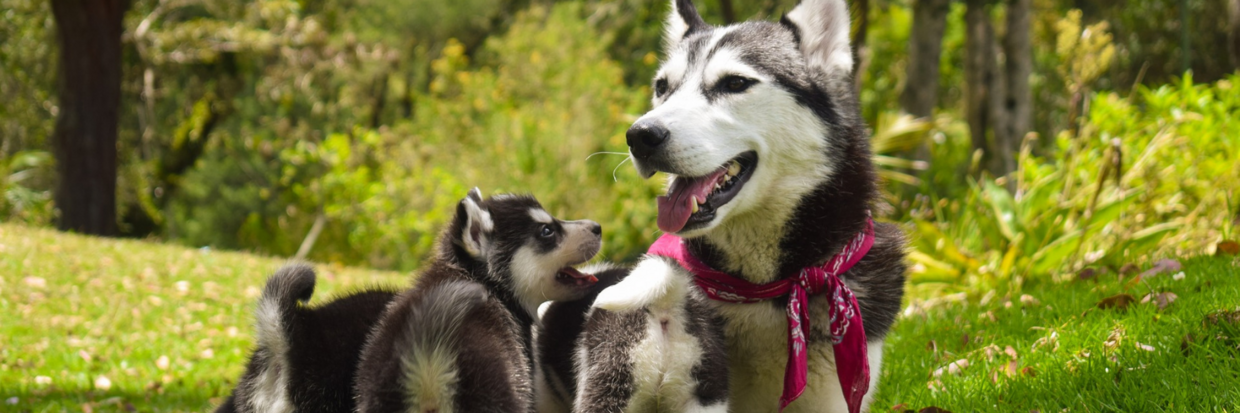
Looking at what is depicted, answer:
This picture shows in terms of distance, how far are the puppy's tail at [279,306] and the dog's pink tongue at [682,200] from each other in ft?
4.52

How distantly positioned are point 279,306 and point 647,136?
58.9 inches

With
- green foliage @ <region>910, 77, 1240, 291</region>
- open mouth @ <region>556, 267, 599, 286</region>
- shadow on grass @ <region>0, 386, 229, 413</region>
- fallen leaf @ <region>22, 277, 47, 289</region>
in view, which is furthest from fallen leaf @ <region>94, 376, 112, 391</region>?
green foliage @ <region>910, 77, 1240, 291</region>

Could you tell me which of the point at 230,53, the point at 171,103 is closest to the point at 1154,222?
the point at 230,53

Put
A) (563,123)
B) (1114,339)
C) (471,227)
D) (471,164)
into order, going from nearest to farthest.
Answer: (471,227), (1114,339), (563,123), (471,164)

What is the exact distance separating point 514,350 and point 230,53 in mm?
23025

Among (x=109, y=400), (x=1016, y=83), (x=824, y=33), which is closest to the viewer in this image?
(x=824, y=33)

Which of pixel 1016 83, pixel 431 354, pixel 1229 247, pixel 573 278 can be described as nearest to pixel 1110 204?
pixel 1229 247

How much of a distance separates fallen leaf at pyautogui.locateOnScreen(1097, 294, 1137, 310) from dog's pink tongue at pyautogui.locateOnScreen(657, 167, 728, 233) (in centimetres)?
275

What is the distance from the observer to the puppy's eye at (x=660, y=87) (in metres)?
3.13

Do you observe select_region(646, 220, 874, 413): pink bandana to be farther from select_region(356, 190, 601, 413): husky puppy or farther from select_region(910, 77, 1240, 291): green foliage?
select_region(910, 77, 1240, 291): green foliage

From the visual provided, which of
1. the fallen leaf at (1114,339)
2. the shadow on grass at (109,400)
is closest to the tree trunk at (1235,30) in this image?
the fallen leaf at (1114,339)

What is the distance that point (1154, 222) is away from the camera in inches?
271

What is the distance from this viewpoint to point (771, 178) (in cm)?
283

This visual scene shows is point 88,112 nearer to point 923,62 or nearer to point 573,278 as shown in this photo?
point 923,62
